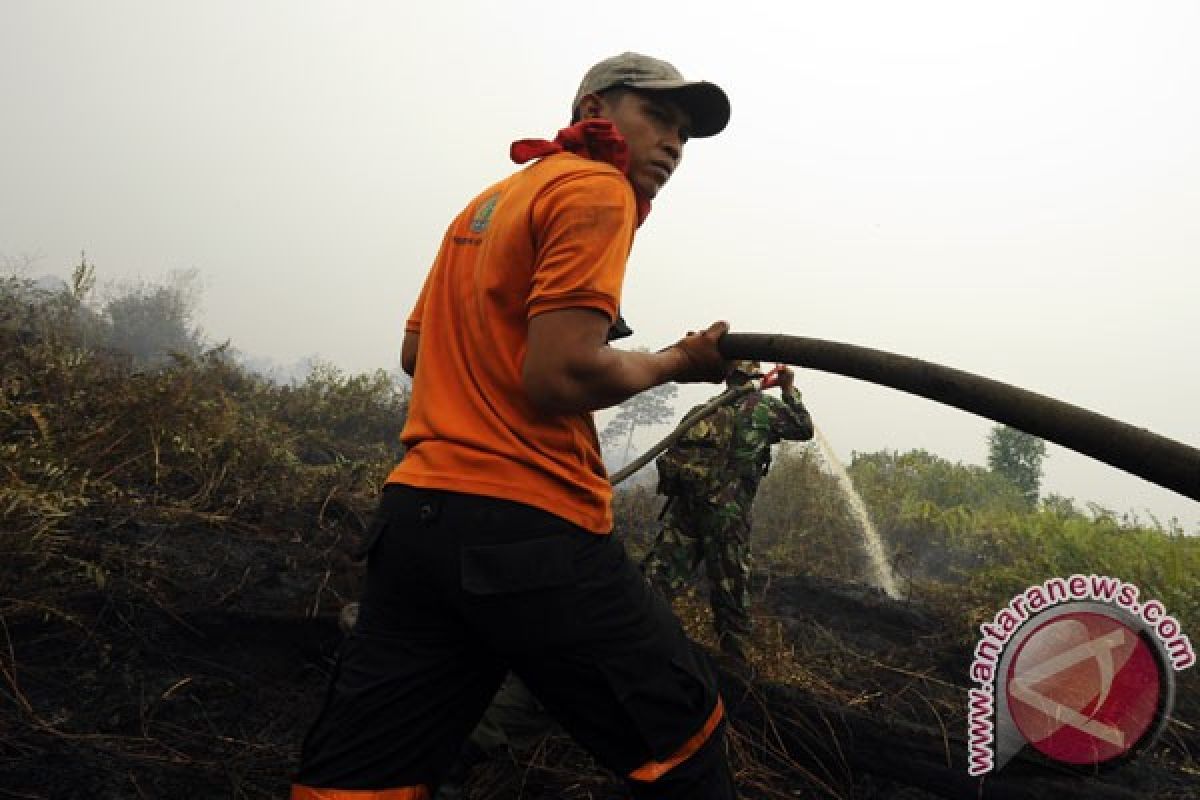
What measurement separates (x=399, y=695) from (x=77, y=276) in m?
7.30

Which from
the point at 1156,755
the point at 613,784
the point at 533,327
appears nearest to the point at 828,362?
the point at 533,327

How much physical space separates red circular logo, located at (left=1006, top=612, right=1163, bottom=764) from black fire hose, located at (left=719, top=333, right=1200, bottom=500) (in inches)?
104

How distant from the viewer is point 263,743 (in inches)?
109

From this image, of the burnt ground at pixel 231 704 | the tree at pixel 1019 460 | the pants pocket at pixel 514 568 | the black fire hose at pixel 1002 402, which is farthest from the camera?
the tree at pixel 1019 460

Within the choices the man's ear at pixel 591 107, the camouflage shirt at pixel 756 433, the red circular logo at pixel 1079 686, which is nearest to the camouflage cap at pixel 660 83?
the man's ear at pixel 591 107

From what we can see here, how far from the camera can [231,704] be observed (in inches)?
119

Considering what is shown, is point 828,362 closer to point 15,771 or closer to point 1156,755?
point 15,771

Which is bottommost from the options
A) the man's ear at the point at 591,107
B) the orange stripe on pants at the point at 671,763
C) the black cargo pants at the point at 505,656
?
the orange stripe on pants at the point at 671,763

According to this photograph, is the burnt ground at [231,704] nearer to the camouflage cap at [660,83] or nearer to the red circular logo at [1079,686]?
the red circular logo at [1079,686]

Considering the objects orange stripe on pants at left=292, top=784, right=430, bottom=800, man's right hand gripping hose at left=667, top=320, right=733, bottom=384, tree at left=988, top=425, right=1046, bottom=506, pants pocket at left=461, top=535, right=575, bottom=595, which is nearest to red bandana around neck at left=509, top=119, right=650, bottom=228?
man's right hand gripping hose at left=667, top=320, right=733, bottom=384

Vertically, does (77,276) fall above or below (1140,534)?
above

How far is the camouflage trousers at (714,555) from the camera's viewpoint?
4875 mm

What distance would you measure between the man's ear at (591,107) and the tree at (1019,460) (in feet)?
65.4

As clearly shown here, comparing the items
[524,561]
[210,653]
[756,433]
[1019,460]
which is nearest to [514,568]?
[524,561]
